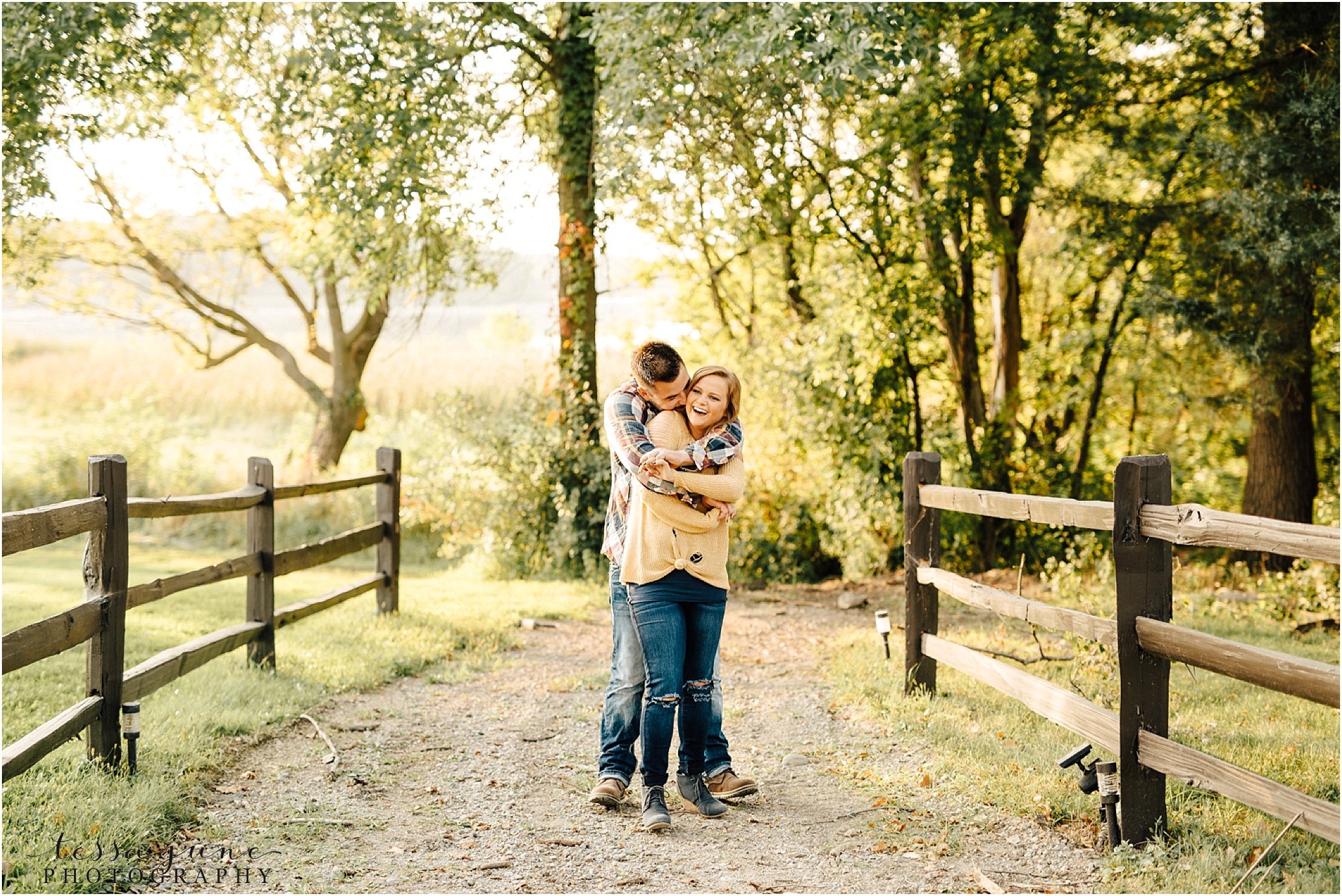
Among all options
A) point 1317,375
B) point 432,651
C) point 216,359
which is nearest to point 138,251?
point 216,359

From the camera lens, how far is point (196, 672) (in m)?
6.83

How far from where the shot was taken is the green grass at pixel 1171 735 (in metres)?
3.81

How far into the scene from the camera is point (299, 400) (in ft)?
68.6

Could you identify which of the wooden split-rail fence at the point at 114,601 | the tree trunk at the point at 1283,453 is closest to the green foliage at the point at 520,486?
the wooden split-rail fence at the point at 114,601

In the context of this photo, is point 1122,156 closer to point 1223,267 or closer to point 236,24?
point 1223,267

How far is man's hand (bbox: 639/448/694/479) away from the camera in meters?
4.15

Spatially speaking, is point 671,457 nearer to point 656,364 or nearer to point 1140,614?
point 656,364

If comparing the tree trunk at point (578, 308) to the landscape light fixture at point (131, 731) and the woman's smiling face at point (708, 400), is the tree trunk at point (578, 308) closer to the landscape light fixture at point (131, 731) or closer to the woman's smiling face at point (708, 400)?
the landscape light fixture at point (131, 731)

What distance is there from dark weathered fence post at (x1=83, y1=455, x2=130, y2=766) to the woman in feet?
7.74

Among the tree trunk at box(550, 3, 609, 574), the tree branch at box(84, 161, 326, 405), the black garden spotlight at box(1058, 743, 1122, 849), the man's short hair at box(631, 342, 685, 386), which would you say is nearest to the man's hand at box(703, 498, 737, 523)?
the man's short hair at box(631, 342, 685, 386)

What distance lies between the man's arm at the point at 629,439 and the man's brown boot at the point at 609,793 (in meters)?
1.40

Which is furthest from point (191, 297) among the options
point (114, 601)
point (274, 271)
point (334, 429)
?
point (114, 601)

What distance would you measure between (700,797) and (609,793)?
41 cm

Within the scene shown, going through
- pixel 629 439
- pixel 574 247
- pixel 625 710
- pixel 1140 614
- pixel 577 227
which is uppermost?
pixel 577 227
